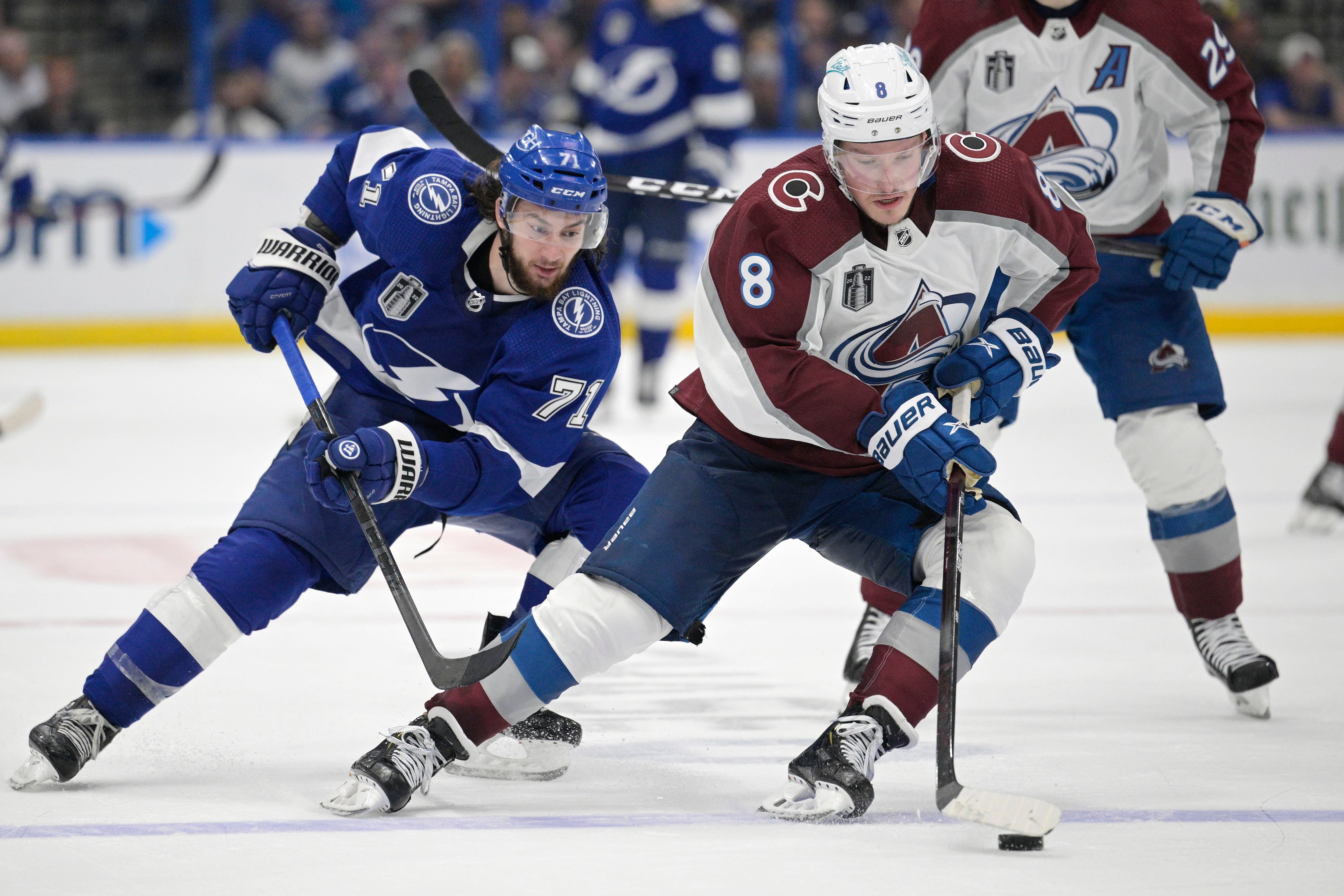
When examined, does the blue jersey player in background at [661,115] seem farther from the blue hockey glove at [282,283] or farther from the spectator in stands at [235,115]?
the blue hockey glove at [282,283]

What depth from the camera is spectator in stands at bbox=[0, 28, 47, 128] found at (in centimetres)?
770

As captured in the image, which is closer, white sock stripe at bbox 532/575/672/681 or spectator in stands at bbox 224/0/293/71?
white sock stripe at bbox 532/575/672/681

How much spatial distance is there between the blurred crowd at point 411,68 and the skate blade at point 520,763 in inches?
206

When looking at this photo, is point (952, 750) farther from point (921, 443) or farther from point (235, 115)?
point (235, 115)

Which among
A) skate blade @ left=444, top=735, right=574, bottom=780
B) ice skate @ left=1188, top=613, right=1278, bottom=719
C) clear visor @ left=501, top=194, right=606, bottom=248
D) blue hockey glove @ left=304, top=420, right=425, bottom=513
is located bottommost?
skate blade @ left=444, top=735, right=574, bottom=780

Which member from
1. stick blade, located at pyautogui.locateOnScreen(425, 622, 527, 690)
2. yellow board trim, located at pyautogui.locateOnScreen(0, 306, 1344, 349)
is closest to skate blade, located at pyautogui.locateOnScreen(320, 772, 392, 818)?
stick blade, located at pyautogui.locateOnScreen(425, 622, 527, 690)

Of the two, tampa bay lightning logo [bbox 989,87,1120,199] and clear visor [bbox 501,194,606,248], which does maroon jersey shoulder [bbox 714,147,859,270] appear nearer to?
clear visor [bbox 501,194,606,248]

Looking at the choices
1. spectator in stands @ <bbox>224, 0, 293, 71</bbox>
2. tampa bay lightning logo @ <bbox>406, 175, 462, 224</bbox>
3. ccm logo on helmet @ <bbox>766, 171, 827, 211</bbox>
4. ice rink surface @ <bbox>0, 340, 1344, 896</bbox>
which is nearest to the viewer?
ice rink surface @ <bbox>0, 340, 1344, 896</bbox>

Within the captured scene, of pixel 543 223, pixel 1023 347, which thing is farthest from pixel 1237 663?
pixel 543 223

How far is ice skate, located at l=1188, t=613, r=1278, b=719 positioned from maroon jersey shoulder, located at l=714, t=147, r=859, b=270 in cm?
102

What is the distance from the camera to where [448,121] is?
3.16 meters

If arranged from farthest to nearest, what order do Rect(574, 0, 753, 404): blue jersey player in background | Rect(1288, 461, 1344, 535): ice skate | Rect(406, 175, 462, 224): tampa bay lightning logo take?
Rect(574, 0, 753, 404): blue jersey player in background < Rect(1288, 461, 1344, 535): ice skate < Rect(406, 175, 462, 224): tampa bay lightning logo

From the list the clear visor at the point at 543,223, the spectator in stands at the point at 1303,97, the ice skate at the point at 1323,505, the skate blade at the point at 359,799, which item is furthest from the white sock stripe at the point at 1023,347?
the spectator in stands at the point at 1303,97

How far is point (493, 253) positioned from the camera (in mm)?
2547
